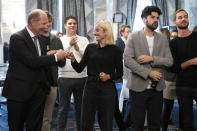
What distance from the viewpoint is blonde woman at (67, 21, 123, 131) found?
2957 millimetres

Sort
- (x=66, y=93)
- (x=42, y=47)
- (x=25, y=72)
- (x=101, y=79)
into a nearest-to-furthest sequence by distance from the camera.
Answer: (x=25, y=72) → (x=42, y=47) → (x=101, y=79) → (x=66, y=93)

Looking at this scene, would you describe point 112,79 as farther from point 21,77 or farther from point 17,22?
point 17,22

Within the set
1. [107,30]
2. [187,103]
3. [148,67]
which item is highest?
[107,30]

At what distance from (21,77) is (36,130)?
54cm

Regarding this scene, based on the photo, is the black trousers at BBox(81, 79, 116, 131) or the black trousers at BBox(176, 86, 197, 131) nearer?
the black trousers at BBox(81, 79, 116, 131)

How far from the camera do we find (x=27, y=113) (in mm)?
2678

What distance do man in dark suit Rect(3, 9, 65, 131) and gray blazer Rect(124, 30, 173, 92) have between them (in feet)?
2.38

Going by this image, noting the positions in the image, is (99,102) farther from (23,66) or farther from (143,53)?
(23,66)

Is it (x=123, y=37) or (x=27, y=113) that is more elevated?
(x=123, y=37)

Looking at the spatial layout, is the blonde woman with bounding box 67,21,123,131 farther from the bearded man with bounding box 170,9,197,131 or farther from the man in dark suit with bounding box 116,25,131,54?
the man in dark suit with bounding box 116,25,131,54

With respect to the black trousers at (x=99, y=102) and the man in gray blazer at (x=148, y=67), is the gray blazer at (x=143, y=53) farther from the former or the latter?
the black trousers at (x=99, y=102)

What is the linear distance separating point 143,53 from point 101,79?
1.63 feet

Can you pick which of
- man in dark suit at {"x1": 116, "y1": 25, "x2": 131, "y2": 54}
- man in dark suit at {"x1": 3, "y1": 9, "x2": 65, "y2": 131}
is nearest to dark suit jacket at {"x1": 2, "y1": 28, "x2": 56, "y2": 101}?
man in dark suit at {"x1": 3, "y1": 9, "x2": 65, "y2": 131}

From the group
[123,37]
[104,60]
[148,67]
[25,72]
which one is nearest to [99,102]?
[104,60]
